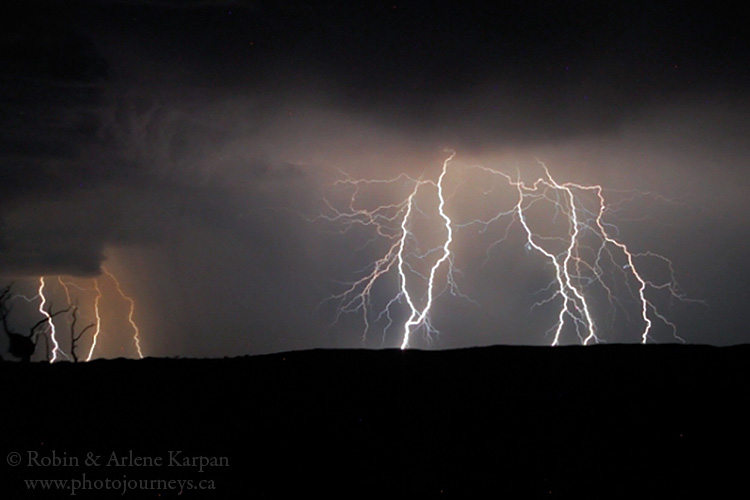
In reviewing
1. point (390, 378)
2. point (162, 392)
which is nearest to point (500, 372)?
point (390, 378)

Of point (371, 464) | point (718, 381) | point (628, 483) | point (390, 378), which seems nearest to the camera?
point (628, 483)

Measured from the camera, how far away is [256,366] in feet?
14.0

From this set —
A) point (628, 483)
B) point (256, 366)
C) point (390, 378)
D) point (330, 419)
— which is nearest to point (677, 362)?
point (628, 483)

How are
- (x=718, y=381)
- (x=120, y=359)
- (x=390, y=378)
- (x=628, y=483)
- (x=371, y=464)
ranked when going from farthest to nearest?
(x=120, y=359) → (x=390, y=378) → (x=718, y=381) → (x=371, y=464) → (x=628, y=483)

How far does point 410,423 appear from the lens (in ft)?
11.9

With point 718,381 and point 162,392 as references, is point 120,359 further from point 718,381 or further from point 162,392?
point 718,381

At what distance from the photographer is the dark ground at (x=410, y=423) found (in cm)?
328

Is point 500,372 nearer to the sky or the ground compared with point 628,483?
nearer to the sky

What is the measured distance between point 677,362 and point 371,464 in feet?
6.62

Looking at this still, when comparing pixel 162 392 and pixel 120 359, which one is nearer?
pixel 162 392

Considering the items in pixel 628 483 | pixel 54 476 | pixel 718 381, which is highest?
pixel 718 381

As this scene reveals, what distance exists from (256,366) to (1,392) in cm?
168

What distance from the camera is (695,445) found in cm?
334

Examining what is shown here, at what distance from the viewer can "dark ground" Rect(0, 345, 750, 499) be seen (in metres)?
3.28
